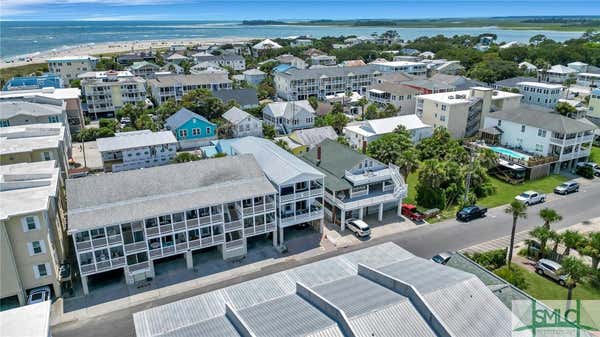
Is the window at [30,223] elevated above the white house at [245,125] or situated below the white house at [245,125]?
above

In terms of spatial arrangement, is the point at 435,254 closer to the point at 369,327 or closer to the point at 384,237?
the point at 384,237

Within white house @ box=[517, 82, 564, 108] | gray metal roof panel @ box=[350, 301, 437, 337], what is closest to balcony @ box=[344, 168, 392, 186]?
gray metal roof panel @ box=[350, 301, 437, 337]

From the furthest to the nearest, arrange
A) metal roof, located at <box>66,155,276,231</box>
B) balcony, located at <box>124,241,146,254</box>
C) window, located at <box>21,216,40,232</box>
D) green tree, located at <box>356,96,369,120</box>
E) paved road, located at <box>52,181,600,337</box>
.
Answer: green tree, located at <box>356,96,369,120</box> → balcony, located at <box>124,241,146,254</box> → metal roof, located at <box>66,155,276,231</box> → window, located at <box>21,216,40,232</box> → paved road, located at <box>52,181,600,337</box>

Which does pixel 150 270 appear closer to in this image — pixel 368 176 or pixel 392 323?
pixel 392 323

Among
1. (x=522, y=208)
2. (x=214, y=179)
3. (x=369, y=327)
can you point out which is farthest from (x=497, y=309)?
(x=214, y=179)

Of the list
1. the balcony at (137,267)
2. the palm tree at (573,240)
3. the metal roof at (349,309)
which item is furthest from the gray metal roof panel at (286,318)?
the palm tree at (573,240)

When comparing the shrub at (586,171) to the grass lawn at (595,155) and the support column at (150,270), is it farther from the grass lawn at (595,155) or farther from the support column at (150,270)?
the support column at (150,270)

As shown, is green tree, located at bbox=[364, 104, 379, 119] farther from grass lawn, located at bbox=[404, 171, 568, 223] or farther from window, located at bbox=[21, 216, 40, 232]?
window, located at bbox=[21, 216, 40, 232]

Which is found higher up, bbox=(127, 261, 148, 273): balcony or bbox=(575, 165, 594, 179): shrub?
bbox=(127, 261, 148, 273): balcony
